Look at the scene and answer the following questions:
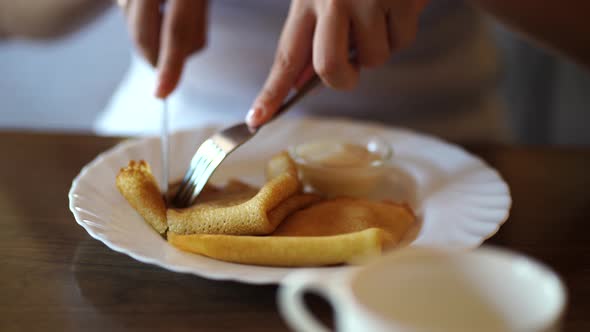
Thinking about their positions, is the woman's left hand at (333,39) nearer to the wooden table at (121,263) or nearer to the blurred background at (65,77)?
the wooden table at (121,263)

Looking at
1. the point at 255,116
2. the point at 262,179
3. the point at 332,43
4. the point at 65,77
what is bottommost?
the point at 65,77

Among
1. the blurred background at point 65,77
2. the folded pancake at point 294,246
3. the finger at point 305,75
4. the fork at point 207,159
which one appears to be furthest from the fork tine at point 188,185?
the blurred background at point 65,77

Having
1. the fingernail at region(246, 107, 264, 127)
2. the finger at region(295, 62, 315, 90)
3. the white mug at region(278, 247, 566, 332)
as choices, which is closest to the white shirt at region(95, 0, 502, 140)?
the finger at region(295, 62, 315, 90)

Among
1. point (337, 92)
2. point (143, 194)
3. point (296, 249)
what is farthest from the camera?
point (337, 92)

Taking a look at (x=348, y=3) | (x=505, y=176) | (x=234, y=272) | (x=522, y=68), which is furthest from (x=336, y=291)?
(x=522, y=68)

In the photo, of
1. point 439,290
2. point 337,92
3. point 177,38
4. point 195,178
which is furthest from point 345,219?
point 337,92

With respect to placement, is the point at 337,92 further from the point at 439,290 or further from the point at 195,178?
the point at 439,290

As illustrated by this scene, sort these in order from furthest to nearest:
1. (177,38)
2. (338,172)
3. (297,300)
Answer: (177,38) < (338,172) < (297,300)
